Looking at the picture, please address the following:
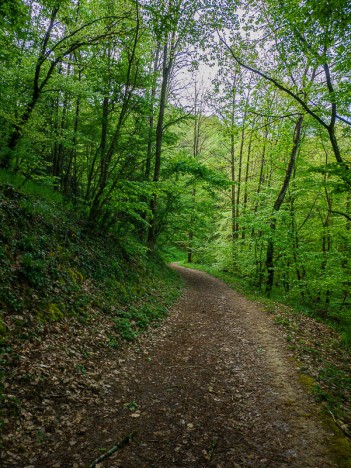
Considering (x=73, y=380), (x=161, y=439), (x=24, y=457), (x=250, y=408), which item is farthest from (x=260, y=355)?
(x=24, y=457)

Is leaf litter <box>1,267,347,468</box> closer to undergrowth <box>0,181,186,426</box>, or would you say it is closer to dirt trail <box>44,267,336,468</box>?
dirt trail <box>44,267,336,468</box>

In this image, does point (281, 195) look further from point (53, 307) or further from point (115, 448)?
point (115, 448)

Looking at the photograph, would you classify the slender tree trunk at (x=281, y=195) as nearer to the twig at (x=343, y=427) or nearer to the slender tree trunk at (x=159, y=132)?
the slender tree trunk at (x=159, y=132)

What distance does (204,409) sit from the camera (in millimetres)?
4480

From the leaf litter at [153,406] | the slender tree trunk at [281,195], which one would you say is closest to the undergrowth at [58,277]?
the leaf litter at [153,406]

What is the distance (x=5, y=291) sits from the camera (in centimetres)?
489

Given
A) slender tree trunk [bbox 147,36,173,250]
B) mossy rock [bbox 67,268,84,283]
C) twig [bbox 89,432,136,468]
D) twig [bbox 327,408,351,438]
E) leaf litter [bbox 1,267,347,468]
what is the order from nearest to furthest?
A: twig [bbox 89,432,136,468] → leaf litter [bbox 1,267,347,468] → twig [bbox 327,408,351,438] → mossy rock [bbox 67,268,84,283] → slender tree trunk [bbox 147,36,173,250]

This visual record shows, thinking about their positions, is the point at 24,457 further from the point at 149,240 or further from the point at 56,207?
the point at 149,240

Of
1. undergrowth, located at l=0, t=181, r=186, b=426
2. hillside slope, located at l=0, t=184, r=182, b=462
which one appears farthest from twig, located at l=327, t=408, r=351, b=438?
undergrowth, located at l=0, t=181, r=186, b=426

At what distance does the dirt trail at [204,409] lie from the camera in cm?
348

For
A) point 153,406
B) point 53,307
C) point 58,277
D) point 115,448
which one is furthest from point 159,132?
point 115,448

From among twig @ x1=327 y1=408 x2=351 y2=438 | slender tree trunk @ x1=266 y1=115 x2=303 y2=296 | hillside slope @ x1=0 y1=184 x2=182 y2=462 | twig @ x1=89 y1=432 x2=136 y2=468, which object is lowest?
twig @ x1=89 y1=432 x2=136 y2=468

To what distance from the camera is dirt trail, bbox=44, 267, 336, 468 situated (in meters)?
3.48

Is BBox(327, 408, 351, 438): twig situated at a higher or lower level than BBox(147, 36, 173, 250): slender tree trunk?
lower
